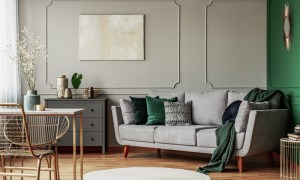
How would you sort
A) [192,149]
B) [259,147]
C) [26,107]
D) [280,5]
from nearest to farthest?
[26,107], [259,147], [192,149], [280,5]

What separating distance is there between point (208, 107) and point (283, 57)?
3.83 feet

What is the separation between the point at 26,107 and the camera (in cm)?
396

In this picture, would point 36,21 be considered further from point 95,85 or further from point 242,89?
point 242,89

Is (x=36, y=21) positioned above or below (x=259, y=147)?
above

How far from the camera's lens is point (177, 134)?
5.47 meters

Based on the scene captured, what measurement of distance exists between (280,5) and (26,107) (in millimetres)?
3592

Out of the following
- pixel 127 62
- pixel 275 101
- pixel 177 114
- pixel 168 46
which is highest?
pixel 168 46

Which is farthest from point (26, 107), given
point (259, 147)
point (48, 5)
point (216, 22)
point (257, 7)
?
point (257, 7)

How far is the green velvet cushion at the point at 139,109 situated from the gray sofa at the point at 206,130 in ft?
0.67

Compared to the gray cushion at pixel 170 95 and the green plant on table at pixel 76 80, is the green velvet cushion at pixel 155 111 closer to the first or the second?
the gray cushion at pixel 170 95

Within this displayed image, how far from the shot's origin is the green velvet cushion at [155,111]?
5.96 meters

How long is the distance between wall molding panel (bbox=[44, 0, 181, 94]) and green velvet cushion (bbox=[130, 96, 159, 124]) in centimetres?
54

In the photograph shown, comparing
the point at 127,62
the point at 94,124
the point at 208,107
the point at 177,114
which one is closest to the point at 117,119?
the point at 94,124

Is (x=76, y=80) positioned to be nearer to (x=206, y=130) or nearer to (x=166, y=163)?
(x=166, y=163)
